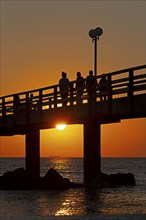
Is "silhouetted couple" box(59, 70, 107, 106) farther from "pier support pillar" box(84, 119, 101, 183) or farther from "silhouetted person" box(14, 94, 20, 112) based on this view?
"silhouetted person" box(14, 94, 20, 112)

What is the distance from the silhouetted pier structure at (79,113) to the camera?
25.8 metres

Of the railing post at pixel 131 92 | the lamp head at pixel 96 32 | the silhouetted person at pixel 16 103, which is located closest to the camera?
the railing post at pixel 131 92

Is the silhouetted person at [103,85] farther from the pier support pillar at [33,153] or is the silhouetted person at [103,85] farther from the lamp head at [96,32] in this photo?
the pier support pillar at [33,153]

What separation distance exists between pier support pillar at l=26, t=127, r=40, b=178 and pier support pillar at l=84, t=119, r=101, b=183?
4.88 m

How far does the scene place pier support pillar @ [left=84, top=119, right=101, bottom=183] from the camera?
3278 cm

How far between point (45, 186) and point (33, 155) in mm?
1855

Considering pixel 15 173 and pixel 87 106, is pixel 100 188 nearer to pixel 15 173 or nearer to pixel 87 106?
pixel 15 173

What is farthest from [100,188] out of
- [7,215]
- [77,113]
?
[7,215]

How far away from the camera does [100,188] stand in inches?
1411

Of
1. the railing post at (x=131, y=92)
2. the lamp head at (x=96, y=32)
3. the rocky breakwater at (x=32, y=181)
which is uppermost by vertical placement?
the lamp head at (x=96, y=32)

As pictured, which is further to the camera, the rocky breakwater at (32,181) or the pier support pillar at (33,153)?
the pier support pillar at (33,153)

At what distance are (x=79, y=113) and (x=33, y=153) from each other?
29.2 feet

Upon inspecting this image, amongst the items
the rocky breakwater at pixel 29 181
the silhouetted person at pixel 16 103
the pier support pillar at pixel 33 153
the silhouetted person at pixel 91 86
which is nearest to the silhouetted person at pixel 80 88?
the silhouetted person at pixel 91 86

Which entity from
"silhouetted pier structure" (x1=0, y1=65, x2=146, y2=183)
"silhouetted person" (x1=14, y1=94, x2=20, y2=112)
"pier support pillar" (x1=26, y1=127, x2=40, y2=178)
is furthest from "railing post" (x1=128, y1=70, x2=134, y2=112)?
"pier support pillar" (x1=26, y1=127, x2=40, y2=178)
